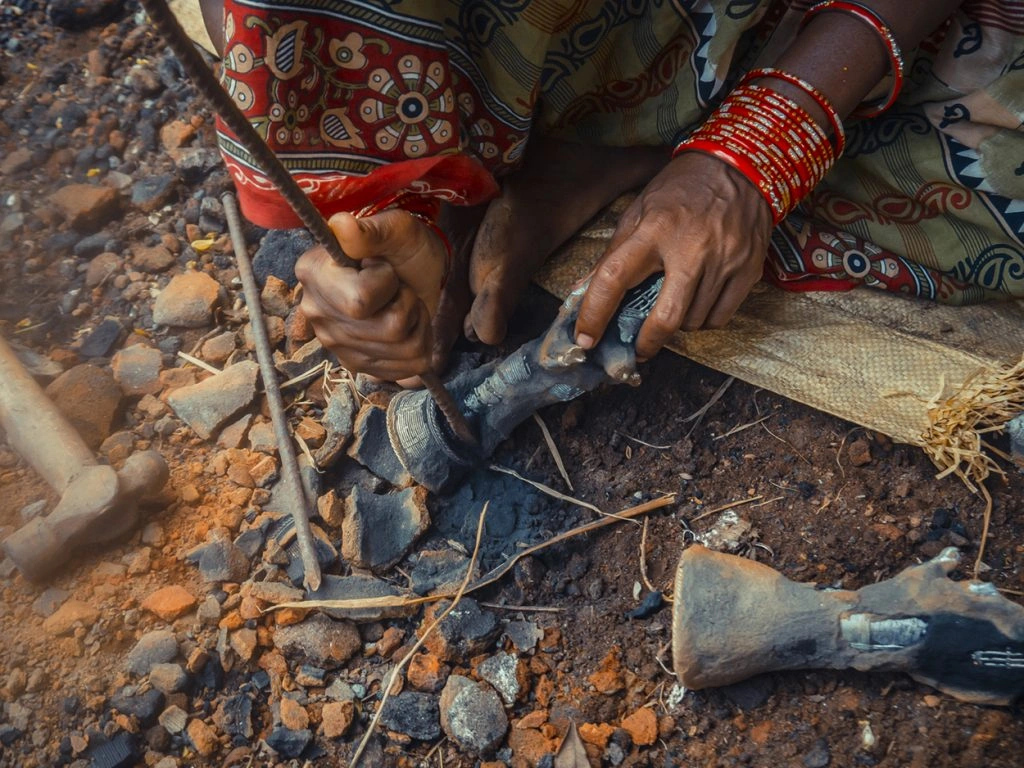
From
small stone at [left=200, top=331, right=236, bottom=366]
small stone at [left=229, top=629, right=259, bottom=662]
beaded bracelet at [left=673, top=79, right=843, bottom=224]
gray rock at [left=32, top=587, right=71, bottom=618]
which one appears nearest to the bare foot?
beaded bracelet at [left=673, top=79, right=843, bottom=224]

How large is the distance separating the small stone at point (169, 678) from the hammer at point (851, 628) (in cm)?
89

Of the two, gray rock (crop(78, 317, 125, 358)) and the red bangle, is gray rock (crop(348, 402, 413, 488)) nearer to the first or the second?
gray rock (crop(78, 317, 125, 358))

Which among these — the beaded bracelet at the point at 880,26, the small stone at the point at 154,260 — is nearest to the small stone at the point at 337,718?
the small stone at the point at 154,260

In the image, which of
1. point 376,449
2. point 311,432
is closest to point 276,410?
point 311,432

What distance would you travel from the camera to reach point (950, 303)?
1.57 m

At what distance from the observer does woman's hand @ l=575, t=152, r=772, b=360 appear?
134cm

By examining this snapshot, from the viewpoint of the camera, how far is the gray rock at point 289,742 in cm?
140

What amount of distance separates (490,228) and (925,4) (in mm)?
835

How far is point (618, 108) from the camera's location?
5.24ft

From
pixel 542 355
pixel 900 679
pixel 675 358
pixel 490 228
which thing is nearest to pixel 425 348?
pixel 542 355

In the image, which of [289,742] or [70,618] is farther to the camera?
[70,618]

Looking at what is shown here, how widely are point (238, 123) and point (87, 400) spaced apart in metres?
1.20

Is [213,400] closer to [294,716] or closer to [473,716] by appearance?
[294,716]

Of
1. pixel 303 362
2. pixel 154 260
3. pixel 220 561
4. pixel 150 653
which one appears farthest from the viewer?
pixel 154 260
